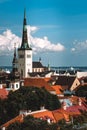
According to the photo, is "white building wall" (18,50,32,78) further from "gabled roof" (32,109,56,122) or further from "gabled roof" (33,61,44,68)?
"gabled roof" (32,109,56,122)

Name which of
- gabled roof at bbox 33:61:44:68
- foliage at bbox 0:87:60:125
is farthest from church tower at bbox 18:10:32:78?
foliage at bbox 0:87:60:125

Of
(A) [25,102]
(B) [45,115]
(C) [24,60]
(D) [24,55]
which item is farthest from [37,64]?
(B) [45,115]

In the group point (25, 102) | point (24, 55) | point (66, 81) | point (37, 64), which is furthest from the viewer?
point (37, 64)

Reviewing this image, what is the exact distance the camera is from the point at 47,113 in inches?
1683

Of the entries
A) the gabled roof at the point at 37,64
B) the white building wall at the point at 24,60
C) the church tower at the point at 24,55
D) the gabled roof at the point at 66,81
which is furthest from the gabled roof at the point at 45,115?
the gabled roof at the point at 37,64

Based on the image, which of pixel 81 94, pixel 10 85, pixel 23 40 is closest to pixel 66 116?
pixel 81 94

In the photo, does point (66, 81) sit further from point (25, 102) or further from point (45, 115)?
point (45, 115)

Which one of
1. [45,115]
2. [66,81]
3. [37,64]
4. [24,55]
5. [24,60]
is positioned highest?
[24,55]

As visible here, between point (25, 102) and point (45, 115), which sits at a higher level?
point (25, 102)

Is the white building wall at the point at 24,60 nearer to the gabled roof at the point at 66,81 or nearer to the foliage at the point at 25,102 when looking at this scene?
the gabled roof at the point at 66,81

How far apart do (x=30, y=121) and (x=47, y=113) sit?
31.3 ft

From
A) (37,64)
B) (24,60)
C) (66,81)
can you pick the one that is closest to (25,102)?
(66,81)

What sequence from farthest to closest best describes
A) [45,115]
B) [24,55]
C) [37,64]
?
[37,64]
[24,55]
[45,115]

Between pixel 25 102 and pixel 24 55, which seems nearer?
pixel 25 102
